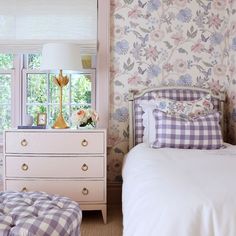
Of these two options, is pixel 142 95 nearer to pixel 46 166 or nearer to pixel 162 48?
pixel 162 48

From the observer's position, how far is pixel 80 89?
316cm

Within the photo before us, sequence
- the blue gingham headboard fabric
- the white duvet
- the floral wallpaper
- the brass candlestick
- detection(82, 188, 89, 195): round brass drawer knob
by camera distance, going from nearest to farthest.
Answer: the white duvet, detection(82, 188, 89, 195): round brass drawer knob, the brass candlestick, the blue gingham headboard fabric, the floral wallpaper

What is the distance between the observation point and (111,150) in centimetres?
306

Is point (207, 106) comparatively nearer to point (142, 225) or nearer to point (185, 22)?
point (185, 22)

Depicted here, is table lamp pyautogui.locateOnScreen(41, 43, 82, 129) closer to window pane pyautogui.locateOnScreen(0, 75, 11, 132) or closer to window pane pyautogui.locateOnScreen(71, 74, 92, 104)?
window pane pyautogui.locateOnScreen(71, 74, 92, 104)

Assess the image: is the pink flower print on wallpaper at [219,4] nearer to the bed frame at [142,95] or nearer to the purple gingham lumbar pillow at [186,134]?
the bed frame at [142,95]

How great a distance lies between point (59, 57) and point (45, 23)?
56 cm

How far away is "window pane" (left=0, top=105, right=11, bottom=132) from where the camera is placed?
124 inches

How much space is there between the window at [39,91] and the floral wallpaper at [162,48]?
12.1 inches

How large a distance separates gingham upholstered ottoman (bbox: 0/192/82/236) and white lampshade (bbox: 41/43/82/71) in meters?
1.21

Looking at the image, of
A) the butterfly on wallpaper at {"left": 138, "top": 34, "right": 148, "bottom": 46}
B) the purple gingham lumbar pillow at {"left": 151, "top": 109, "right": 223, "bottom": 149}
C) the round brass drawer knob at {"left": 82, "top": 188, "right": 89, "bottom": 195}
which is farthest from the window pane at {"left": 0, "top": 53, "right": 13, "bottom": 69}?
the purple gingham lumbar pillow at {"left": 151, "top": 109, "right": 223, "bottom": 149}

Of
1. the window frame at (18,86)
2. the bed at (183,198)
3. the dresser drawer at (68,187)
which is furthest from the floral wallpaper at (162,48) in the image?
the bed at (183,198)

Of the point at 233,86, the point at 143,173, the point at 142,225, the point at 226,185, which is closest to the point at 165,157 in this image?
the point at 143,173

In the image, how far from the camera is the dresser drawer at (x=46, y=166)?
100 inches
